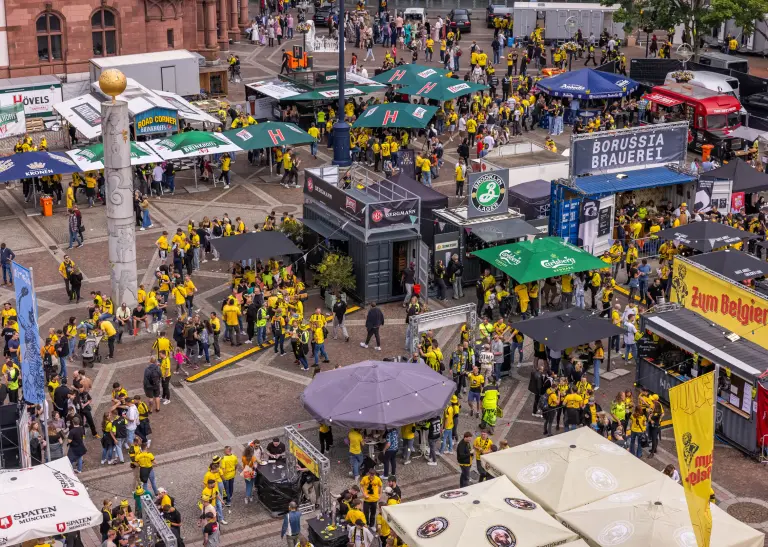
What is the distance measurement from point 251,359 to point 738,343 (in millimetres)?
12316

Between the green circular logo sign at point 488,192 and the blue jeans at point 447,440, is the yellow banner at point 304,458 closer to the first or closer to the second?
the blue jeans at point 447,440

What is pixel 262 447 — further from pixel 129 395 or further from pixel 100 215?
→ pixel 100 215

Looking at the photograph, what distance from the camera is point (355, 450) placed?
26406 millimetres

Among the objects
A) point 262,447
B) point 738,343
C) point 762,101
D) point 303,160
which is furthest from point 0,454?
point 762,101

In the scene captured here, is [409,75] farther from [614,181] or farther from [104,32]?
[614,181]

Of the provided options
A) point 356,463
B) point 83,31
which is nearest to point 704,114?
point 83,31

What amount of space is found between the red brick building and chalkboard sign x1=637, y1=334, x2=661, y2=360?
34.3m

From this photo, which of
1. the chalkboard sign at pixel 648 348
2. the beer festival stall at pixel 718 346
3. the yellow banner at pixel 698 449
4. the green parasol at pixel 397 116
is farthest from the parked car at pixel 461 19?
the yellow banner at pixel 698 449

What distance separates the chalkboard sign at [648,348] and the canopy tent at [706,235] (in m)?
7.03

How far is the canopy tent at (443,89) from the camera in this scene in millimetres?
52572

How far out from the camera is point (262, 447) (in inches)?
1093

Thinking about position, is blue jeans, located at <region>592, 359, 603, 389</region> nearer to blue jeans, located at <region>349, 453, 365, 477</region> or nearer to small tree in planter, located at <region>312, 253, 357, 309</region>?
blue jeans, located at <region>349, 453, 365, 477</region>

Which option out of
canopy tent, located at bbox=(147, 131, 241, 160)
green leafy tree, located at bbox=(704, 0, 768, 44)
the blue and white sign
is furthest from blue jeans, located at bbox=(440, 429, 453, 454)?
green leafy tree, located at bbox=(704, 0, 768, 44)

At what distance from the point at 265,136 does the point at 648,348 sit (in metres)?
20.2
